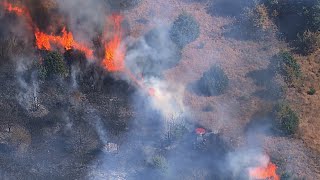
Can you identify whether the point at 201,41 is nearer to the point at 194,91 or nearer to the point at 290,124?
the point at 194,91

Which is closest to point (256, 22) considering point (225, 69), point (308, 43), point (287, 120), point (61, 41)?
point (308, 43)

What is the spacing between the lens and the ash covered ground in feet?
85.4

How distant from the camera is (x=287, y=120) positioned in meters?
26.6

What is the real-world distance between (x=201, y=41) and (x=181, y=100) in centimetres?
654

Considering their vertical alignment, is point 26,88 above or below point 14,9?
below

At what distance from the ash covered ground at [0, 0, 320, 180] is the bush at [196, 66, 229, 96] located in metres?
0.07

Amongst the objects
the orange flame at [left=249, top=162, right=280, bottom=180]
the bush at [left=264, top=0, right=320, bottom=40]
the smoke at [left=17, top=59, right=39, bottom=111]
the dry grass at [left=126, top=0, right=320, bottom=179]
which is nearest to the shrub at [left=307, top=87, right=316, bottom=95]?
the dry grass at [left=126, top=0, right=320, bottom=179]

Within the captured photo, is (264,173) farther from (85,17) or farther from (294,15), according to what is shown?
(85,17)

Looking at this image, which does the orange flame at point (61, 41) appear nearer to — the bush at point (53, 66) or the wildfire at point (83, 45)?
the wildfire at point (83, 45)

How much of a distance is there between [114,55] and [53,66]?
14.9 feet

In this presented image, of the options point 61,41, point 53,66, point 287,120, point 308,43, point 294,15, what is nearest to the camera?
point 287,120

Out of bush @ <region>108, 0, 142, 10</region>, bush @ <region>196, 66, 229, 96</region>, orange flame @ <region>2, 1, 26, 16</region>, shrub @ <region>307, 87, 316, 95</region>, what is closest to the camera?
shrub @ <region>307, 87, 316, 95</region>

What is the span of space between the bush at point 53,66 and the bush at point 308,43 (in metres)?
17.5

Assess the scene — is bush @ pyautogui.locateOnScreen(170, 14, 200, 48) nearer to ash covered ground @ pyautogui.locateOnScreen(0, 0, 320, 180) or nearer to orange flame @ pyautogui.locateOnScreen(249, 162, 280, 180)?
ash covered ground @ pyautogui.locateOnScreen(0, 0, 320, 180)
